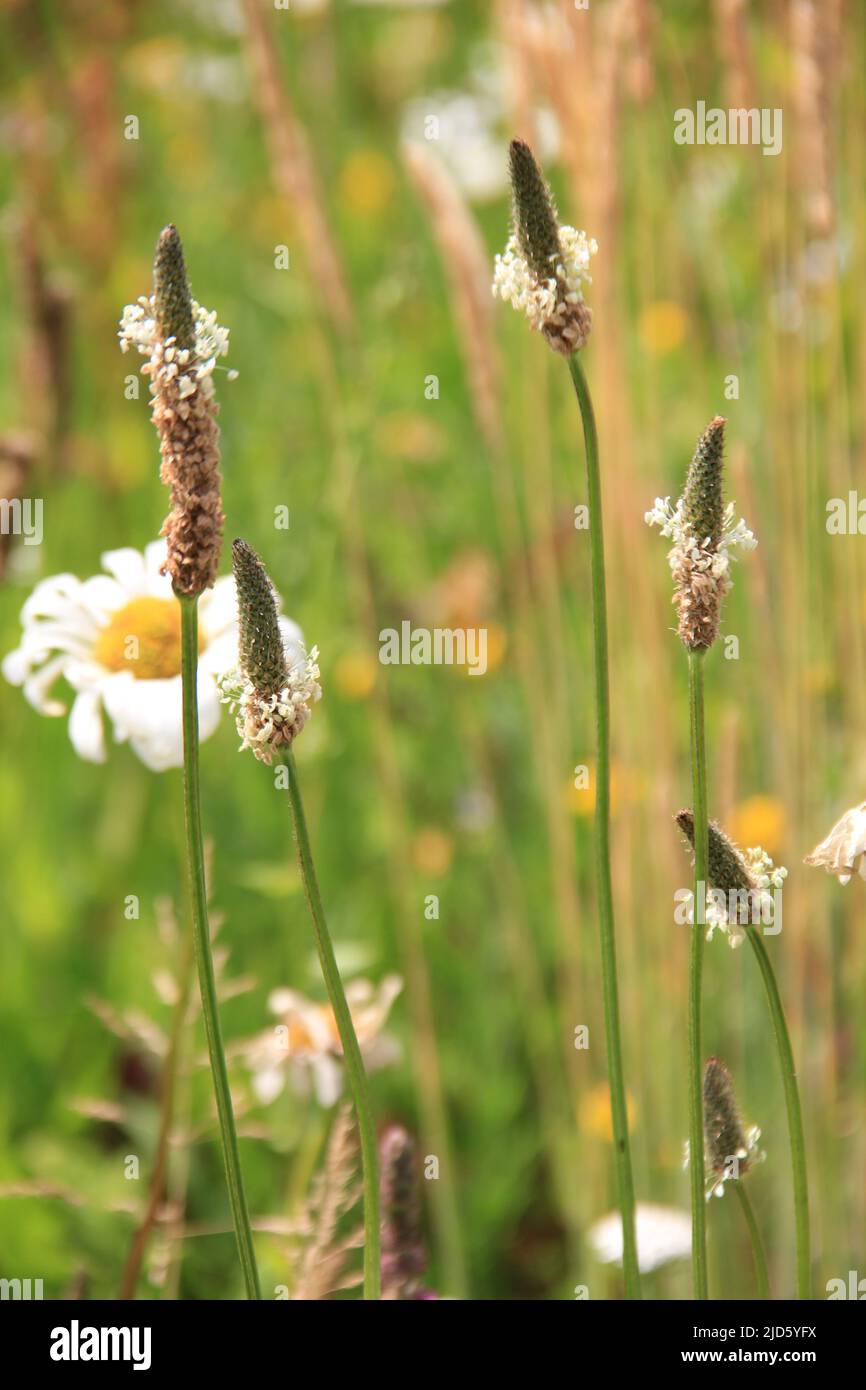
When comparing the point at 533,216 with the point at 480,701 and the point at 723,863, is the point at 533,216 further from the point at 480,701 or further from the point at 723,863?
the point at 480,701

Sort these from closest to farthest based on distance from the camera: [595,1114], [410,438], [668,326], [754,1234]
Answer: [754,1234], [595,1114], [410,438], [668,326]

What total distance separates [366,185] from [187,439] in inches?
86.0

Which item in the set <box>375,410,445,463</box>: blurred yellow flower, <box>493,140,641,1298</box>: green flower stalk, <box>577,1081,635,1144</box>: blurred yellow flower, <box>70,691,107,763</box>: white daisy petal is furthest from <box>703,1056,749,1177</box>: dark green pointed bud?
<box>375,410,445,463</box>: blurred yellow flower

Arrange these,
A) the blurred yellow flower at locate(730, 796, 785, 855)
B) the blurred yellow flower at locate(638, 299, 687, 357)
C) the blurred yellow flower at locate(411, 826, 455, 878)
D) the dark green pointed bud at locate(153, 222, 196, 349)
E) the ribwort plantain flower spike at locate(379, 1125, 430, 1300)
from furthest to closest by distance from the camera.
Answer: the blurred yellow flower at locate(638, 299, 687, 357)
the blurred yellow flower at locate(411, 826, 455, 878)
the blurred yellow flower at locate(730, 796, 785, 855)
the ribwort plantain flower spike at locate(379, 1125, 430, 1300)
the dark green pointed bud at locate(153, 222, 196, 349)

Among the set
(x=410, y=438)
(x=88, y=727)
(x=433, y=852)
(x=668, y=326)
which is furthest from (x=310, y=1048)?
(x=668, y=326)

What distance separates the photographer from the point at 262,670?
0.41 meters

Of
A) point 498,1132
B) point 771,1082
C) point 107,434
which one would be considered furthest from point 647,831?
point 107,434

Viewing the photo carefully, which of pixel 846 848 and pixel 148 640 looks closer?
pixel 846 848

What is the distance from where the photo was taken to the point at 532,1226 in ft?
4.04

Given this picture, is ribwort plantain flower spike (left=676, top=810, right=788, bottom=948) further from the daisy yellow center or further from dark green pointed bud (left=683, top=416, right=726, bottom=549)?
the daisy yellow center

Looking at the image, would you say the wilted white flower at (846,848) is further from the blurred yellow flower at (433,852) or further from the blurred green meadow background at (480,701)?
the blurred yellow flower at (433,852)

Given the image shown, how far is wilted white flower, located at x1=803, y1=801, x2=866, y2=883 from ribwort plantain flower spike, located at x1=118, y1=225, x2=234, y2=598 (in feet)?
0.72

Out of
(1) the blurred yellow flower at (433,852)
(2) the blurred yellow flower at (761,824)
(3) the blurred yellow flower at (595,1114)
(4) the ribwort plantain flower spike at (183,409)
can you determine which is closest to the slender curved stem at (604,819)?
(4) the ribwort plantain flower spike at (183,409)

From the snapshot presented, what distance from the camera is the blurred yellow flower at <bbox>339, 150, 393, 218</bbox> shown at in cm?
241
